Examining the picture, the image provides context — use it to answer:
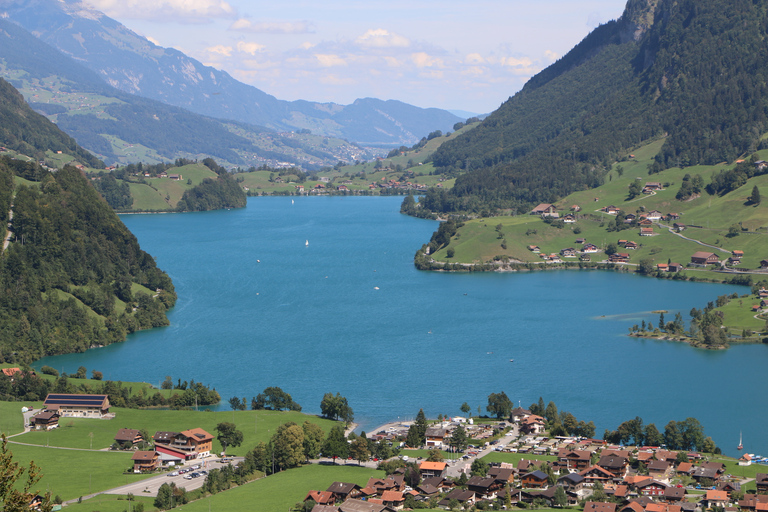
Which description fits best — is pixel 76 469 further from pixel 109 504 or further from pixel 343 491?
pixel 343 491

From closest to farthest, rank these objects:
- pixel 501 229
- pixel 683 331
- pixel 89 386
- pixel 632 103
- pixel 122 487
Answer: pixel 122 487
pixel 89 386
pixel 683 331
pixel 501 229
pixel 632 103

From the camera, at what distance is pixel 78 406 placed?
61.3 metres

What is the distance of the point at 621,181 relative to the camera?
160m

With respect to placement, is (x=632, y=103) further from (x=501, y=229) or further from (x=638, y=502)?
(x=638, y=502)

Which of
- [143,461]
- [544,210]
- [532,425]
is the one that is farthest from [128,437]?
[544,210]

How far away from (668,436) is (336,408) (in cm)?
2203

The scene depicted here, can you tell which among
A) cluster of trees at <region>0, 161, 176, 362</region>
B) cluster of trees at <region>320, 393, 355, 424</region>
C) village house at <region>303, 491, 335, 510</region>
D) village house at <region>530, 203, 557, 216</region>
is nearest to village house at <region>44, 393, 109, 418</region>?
cluster of trees at <region>320, 393, 355, 424</region>

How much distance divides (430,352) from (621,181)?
93.0 meters

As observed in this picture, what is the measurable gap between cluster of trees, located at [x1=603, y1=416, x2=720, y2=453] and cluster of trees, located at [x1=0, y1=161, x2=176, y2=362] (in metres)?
50.1

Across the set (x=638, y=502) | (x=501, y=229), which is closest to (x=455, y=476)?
(x=638, y=502)

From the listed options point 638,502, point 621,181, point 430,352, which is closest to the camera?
point 638,502

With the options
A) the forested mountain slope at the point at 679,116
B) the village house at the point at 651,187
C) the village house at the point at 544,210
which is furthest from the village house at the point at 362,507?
the forested mountain slope at the point at 679,116

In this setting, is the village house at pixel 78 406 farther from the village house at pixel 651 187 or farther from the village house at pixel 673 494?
the village house at pixel 651 187

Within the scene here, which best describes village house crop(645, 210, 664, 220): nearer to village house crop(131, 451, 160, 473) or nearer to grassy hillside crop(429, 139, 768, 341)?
grassy hillside crop(429, 139, 768, 341)
